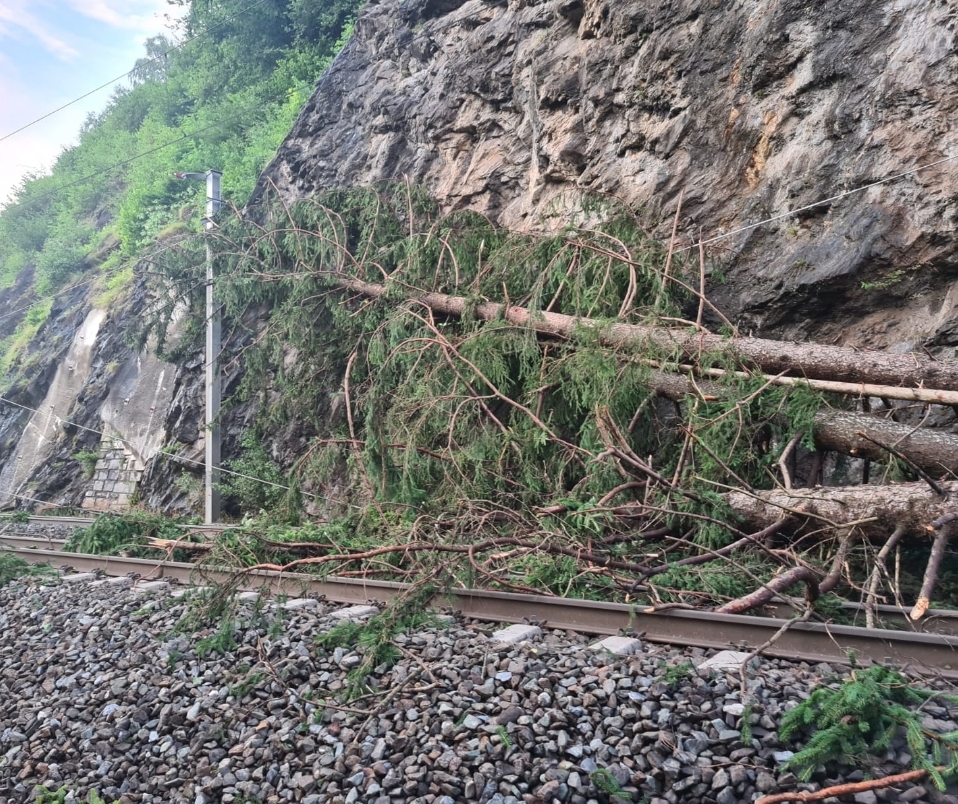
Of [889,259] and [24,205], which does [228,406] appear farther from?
[24,205]

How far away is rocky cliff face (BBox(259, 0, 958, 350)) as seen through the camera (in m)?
6.94

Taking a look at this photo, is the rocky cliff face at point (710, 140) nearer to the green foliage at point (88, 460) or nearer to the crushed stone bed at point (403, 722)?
the green foliage at point (88, 460)

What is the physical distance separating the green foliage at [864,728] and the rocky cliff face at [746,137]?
16.6 ft

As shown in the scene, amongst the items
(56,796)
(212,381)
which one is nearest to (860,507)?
(56,796)

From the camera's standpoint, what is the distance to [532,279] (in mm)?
8375

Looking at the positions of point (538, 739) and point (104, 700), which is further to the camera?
point (104, 700)

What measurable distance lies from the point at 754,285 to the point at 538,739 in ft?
20.1

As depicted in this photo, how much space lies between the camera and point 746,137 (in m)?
8.12

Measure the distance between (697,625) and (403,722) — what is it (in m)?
1.60

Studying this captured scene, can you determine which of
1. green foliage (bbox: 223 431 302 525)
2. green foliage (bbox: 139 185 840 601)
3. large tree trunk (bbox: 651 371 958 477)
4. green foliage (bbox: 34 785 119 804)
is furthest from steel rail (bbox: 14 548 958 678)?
green foliage (bbox: 223 431 302 525)

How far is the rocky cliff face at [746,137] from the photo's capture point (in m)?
6.94

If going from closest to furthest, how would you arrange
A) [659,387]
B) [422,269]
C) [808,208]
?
[659,387]
[808,208]
[422,269]

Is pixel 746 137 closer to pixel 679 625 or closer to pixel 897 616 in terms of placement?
pixel 897 616

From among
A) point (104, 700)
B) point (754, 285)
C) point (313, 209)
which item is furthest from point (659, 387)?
point (313, 209)
